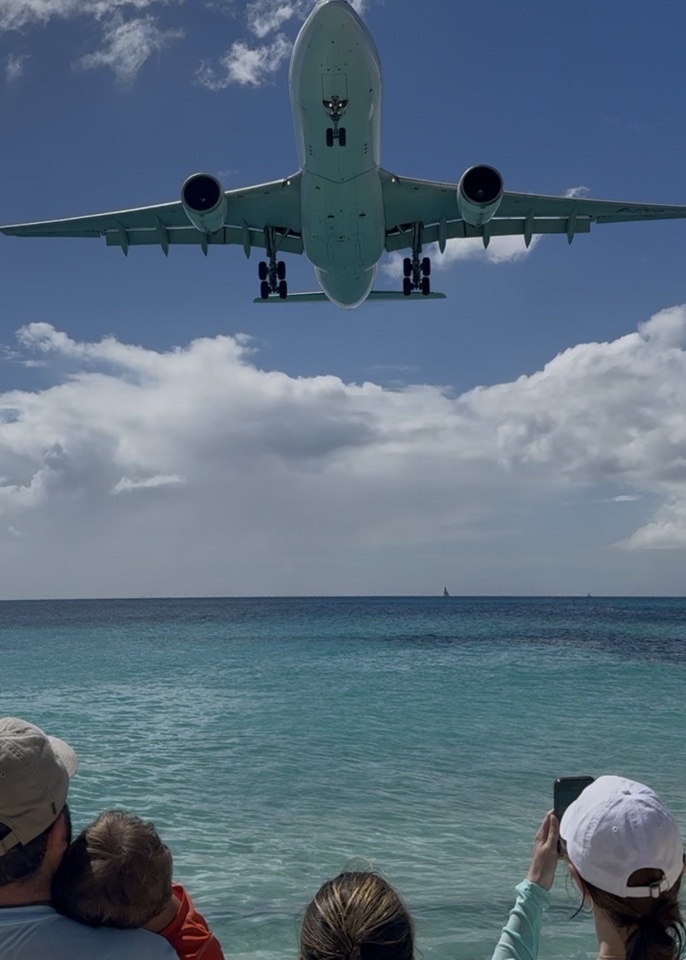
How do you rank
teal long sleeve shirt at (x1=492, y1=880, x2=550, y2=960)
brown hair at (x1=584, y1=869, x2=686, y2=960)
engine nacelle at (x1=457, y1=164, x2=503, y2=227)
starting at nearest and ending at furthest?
brown hair at (x1=584, y1=869, x2=686, y2=960) < teal long sleeve shirt at (x1=492, y1=880, x2=550, y2=960) < engine nacelle at (x1=457, y1=164, x2=503, y2=227)

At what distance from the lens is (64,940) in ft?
7.63

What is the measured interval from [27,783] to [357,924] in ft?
3.64

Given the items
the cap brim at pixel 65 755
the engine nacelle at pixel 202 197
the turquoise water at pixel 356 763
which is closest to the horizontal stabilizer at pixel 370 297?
the engine nacelle at pixel 202 197

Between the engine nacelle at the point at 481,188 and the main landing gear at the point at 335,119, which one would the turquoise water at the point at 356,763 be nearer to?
the engine nacelle at the point at 481,188

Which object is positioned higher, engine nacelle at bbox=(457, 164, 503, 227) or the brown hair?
engine nacelle at bbox=(457, 164, 503, 227)

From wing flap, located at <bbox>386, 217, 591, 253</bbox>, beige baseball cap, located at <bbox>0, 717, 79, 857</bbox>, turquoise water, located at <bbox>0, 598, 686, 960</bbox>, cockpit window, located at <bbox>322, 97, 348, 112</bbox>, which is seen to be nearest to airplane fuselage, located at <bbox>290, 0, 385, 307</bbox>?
cockpit window, located at <bbox>322, 97, 348, 112</bbox>

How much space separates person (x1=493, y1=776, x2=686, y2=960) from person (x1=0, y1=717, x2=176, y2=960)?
1280 mm

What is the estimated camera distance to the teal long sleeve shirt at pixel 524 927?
2570 millimetres

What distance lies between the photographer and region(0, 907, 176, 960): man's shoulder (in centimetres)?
230

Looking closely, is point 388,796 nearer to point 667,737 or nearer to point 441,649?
point 667,737

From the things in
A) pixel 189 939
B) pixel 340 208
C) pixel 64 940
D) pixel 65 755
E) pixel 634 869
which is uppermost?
pixel 340 208

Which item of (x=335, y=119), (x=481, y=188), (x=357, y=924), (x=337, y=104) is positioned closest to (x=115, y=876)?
(x=357, y=924)

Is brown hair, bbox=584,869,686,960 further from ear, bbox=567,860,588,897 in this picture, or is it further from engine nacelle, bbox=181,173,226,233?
engine nacelle, bbox=181,173,226,233

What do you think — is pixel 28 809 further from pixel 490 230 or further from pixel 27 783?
pixel 490 230
